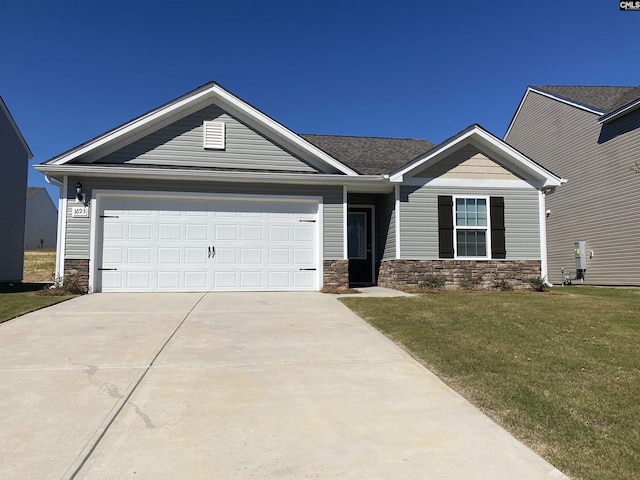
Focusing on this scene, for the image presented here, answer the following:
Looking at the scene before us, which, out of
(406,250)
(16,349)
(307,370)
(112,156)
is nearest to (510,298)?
(406,250)

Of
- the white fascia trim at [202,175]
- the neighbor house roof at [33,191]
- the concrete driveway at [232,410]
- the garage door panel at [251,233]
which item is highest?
the neighbor house roof at [33,191]

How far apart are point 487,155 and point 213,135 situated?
7526 millimetres

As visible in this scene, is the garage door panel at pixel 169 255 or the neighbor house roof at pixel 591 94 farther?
the neighbor house roof at pixel 591 94

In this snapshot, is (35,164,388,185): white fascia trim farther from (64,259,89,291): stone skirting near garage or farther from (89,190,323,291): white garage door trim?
(64,259,89,291): stone skirting near garage

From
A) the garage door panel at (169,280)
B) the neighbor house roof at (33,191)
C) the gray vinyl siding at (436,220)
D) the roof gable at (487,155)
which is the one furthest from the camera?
the neighbor house roof at (33,191)

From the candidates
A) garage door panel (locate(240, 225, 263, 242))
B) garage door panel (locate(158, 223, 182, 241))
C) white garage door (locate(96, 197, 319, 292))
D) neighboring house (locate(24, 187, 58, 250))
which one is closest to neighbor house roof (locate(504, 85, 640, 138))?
white garage door (locate(96, 197, 319, 292))

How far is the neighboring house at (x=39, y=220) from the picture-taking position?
4128 cm

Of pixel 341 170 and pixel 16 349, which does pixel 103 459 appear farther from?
pixel 341 170

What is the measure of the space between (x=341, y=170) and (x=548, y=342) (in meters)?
7.19

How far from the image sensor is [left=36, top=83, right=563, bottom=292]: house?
1110cm

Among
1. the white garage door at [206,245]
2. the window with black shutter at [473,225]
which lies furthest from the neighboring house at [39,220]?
the window with black shutter at [473,225]

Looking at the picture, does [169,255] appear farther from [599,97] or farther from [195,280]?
[599,97]

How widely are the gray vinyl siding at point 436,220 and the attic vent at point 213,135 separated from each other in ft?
16.3

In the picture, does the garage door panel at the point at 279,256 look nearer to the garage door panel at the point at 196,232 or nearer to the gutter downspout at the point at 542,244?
the garage door panel at the point at 196,232
